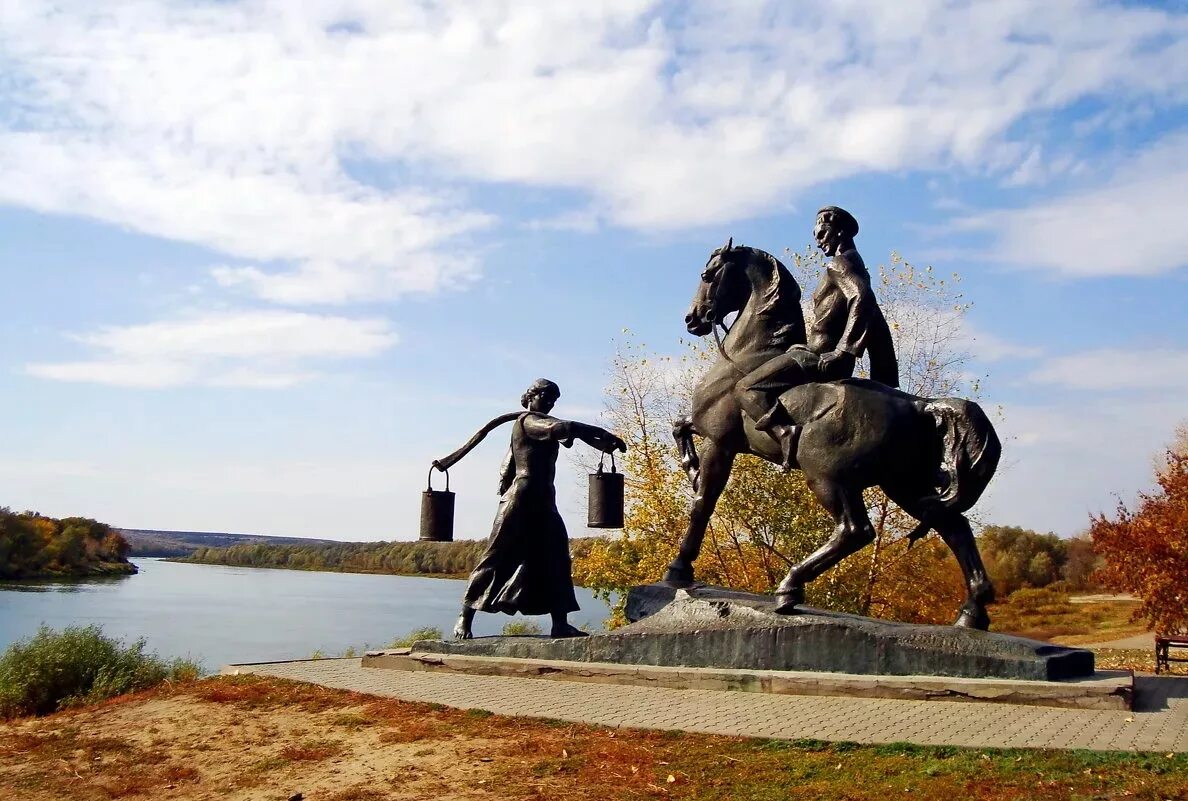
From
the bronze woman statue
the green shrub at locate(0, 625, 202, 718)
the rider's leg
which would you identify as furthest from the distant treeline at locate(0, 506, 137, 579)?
the rider's leg

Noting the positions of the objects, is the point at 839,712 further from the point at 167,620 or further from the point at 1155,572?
the point at 167,620

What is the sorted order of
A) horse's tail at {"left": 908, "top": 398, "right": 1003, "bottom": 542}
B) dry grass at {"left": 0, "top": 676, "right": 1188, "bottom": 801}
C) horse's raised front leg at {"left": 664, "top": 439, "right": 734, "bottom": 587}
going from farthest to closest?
1. horse's raised front leg at {"left": 664, "top": 439, "right": 734, "bottom": 587}
2. horse's tail at {"left": 908, "top": 398, "right": 1003, "bottom": 542}
3. dry grass at {"left": 0, "top": 676, "right": 1188, "bottom": 801}

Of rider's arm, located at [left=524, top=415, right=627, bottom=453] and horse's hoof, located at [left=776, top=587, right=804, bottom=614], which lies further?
rider's arm, located at [left=524, top=415, right=627, bottom=453]

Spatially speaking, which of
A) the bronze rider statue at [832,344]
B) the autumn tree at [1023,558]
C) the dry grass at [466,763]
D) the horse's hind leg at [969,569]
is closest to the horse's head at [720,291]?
the bronze rider statue at [832,344]

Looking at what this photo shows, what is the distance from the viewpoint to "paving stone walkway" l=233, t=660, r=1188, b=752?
5301mm

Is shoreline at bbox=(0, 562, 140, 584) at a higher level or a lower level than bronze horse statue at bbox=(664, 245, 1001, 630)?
lower

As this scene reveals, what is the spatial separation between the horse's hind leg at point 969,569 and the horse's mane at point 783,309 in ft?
6.30

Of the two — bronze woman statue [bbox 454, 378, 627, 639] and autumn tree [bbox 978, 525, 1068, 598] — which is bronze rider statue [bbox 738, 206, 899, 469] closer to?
bronze woman statue [bbox 454, 378, 627, 639]

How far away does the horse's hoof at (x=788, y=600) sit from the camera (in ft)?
24.5

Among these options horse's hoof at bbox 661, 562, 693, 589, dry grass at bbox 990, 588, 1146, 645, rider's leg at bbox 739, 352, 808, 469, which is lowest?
dry grass at bbox 990, 588, 1146, 645

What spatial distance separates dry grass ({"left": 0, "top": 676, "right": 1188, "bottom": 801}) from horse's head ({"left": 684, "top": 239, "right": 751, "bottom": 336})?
152 inches

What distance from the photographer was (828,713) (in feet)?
20.2

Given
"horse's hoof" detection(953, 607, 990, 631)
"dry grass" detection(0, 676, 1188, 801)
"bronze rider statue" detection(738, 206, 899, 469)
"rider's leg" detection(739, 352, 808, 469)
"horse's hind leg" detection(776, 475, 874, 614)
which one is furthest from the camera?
"rider's leg" detection(739, 352, 808, 469)

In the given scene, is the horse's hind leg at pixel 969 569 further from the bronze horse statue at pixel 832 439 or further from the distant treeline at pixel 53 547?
the distant treeline at pixel 53 547
